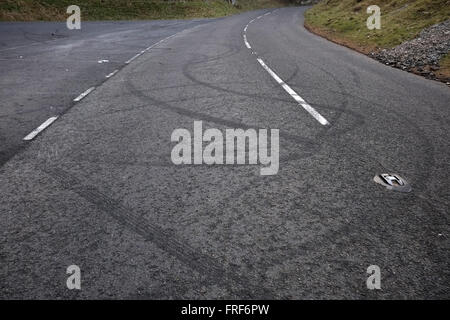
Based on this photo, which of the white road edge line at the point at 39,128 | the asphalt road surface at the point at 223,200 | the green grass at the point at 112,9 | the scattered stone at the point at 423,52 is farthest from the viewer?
the green grass at the point at 112,9

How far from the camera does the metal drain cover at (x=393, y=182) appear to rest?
3189mm

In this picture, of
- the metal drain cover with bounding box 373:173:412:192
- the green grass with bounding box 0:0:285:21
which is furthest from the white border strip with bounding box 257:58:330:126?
the green grass with bounding box 0:0:285:21

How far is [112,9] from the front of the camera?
34.2 meters

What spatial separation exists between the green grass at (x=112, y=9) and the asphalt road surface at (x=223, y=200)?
2712 cm

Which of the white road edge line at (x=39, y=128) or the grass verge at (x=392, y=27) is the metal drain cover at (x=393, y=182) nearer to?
the white road edge line at (x=39, y=128)

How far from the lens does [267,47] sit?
1316cm

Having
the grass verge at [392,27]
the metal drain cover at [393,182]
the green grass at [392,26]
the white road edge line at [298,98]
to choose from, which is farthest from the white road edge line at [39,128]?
the green grass at [392,26]

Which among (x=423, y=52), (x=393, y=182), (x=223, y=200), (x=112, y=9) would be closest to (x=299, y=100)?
(x=393, y=182)

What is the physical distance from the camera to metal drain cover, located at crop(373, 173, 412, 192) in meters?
3.19

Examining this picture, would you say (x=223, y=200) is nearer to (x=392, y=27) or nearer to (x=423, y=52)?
(x=423, y=52)

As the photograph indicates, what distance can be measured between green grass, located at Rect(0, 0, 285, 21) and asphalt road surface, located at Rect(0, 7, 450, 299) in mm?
27116

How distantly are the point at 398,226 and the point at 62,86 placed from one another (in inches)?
280

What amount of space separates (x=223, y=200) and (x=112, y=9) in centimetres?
3715

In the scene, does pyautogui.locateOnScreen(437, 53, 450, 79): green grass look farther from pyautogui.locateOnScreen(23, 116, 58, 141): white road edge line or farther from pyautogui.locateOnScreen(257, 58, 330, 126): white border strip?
pyautogui.locateOnScreen(23, 116, 58, 141): white road edge line
